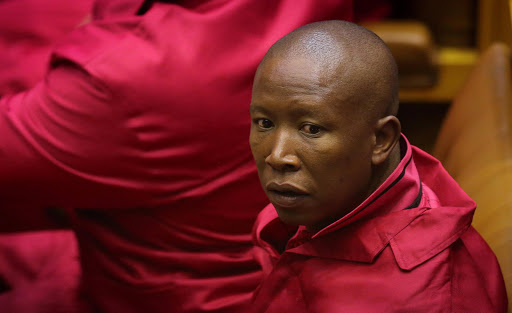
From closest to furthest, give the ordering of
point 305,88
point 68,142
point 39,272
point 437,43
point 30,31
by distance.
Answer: point 305,88
point 68,142
point 39,272
point 30,31
point 437,43

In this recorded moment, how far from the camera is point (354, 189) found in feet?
2.52

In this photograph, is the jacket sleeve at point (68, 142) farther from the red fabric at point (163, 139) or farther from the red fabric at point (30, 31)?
the red fabric at point (30, 31)

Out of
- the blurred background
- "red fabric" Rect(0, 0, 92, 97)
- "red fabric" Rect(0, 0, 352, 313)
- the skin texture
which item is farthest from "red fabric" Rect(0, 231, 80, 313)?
the blurred background

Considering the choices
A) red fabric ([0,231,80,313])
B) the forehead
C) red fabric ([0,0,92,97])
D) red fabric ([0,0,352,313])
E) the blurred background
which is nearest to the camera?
the forehead

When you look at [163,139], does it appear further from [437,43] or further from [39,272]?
[437,43]

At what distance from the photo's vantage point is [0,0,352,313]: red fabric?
1022 mm

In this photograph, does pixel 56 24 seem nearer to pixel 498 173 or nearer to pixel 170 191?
pixel 170 191

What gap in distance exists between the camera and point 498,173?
0.98 meters

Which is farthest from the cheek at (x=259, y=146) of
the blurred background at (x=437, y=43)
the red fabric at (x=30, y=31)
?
the blurred background at (x=437, y=43)

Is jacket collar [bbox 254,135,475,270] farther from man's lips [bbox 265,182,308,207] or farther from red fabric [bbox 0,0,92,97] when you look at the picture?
red fabric [bbox 0,0,92,97]

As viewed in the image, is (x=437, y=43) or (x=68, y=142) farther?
(x=437, y=43)

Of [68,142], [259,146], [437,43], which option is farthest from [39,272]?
[437,43]

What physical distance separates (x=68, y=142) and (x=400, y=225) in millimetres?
543

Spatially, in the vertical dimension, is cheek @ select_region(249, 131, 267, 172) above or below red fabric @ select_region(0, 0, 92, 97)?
above
